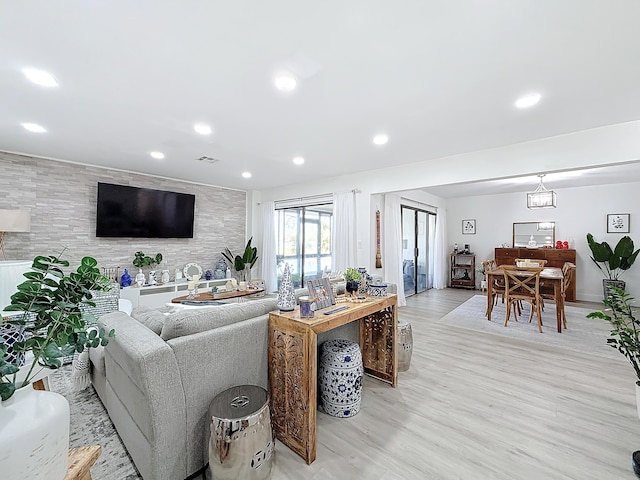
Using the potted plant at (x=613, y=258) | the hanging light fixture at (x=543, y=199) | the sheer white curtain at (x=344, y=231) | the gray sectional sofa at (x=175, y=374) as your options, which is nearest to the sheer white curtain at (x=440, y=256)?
the potted plant at (x=613, y=258)

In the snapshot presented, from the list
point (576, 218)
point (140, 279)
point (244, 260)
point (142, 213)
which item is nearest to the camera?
point (140, 279)

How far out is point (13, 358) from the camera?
82cm

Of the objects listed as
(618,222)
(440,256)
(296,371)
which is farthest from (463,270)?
(296,371)

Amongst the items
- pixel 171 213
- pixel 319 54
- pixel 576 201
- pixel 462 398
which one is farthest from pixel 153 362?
pixel 576 201

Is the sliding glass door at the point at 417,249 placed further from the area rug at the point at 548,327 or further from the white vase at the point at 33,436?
the white vase at the point at 33,436

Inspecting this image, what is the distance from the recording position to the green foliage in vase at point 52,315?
697 mm

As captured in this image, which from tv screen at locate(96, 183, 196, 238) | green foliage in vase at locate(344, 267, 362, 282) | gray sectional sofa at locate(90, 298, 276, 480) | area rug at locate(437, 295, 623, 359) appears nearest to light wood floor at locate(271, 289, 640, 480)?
area rug at locate(437, 295, 623, 359)

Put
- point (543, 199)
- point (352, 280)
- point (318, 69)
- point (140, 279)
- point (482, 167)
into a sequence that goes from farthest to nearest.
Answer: point (140, 279), point (543, 199), point (482, 167), point (352, 280), point (318, 69)

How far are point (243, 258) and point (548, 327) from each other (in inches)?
222

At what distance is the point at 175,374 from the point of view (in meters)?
1.50

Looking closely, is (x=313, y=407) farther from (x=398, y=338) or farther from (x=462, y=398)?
(x=462, y=398)

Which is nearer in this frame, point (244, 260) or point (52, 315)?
point (52, 315)

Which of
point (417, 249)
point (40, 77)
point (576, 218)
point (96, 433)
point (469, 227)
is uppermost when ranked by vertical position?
point (40, 77)

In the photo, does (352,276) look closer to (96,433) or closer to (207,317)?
(207,317)
